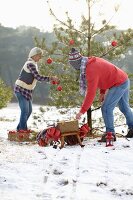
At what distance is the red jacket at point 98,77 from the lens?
6.25 m

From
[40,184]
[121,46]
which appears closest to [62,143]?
[40,184]

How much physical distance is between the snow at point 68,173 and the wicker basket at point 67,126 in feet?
1.01

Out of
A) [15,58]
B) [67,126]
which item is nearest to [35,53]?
[67,126]

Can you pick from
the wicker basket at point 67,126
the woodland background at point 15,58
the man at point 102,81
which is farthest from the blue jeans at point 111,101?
the woodland background at point 15,58

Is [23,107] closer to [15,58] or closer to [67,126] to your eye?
[67,126]

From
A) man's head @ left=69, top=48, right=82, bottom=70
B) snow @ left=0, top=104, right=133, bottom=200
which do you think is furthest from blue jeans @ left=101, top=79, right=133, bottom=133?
man's head @ left=69, top=48, right=82, bottom=70

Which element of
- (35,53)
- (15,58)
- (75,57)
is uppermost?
(15,58)

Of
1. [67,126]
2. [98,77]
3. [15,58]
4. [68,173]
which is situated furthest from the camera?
[15,58]

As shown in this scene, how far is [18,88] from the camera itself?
8.00m

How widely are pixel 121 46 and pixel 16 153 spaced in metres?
4.13

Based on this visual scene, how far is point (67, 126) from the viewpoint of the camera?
6.54m

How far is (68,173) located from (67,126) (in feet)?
5.47

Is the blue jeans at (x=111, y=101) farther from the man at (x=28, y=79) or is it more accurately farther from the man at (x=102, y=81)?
the man at (x=28, y=79)

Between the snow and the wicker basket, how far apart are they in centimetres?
31
